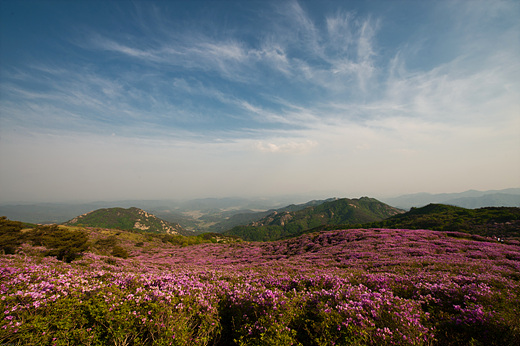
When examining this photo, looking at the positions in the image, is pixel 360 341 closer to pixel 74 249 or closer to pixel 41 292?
pixel 41 292

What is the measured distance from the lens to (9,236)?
18078 mm

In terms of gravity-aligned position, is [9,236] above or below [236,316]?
below

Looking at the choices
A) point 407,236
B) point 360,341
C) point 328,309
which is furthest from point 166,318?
point 407,236

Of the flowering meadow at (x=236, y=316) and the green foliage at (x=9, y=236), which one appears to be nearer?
the flowering meadow at (x=236, y=316)

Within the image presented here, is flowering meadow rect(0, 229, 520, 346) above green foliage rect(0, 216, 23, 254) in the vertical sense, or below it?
above

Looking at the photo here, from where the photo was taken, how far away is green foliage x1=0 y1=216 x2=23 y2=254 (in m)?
17.3

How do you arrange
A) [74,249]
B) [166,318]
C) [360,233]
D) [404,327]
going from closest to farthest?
[404,327]
[166,318]
[74,249]
[360,233]

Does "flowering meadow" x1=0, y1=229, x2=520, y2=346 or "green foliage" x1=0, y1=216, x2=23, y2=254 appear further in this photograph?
"green foliage" x1=0, y1=216, x2=23, y2=254

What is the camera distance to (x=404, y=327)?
4.31m

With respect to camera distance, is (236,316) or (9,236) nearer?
(236,316)

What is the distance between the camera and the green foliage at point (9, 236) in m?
17.3

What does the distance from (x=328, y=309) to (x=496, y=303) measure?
4.77 m

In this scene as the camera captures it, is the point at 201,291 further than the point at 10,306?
Yes

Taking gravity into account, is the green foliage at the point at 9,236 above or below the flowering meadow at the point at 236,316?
below
